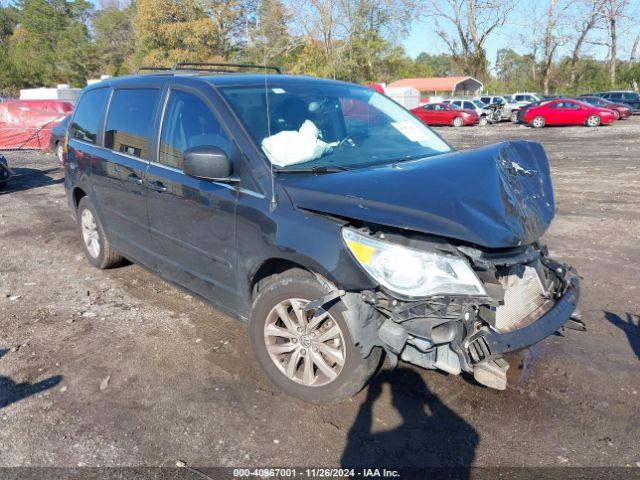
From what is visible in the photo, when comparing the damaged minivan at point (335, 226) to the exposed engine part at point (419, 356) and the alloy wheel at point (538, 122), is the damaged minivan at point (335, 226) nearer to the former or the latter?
the exposed engine part at point (419, 356)

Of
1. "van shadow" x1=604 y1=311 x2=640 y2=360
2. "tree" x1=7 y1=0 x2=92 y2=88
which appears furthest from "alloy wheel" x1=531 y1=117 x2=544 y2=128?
"tree" x1=7 y1=0 x2=92 y2=88

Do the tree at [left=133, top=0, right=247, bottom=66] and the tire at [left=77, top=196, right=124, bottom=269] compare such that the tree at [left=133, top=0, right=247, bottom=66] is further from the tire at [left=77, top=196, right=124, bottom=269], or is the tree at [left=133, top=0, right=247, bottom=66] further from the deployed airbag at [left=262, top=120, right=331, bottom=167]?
the deployed airbag at [left=262, top=120, right=331, bottom=167]

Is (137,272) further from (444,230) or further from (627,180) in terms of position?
(627,180)

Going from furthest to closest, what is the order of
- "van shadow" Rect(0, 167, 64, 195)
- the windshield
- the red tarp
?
the red tarp < "van shadow" Rect(0, 167, 64, 195) < the windshield

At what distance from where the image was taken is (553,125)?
28688 mm

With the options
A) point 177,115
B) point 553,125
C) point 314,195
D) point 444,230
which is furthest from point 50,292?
point 553,125

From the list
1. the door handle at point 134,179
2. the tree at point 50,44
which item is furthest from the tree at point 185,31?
the door handle at point 134,179

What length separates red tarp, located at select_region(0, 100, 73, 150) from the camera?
18.0m

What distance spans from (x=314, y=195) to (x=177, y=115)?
150 cm

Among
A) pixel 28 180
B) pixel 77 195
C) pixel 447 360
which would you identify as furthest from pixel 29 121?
pixel 447 360

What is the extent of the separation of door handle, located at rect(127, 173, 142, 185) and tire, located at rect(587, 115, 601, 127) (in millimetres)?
28296

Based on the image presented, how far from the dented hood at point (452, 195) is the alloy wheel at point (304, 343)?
2.03 feet

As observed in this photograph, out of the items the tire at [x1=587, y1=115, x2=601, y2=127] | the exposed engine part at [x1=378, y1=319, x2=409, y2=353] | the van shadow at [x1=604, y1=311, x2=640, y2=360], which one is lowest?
the van shadow at [x1=604, y1=311, x2=640, y2=360]

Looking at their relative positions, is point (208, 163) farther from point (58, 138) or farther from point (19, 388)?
point (58, 138)
